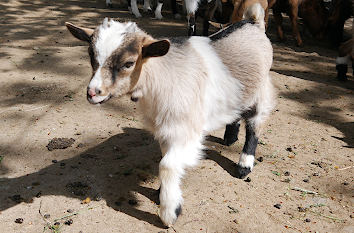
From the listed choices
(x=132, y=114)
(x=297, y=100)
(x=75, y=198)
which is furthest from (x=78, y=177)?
(x=297, y=100)

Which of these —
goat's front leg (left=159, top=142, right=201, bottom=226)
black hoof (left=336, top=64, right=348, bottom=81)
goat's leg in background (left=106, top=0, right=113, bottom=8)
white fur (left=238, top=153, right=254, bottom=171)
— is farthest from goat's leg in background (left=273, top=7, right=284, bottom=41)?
goat's front leg (left=159, top=142, right=201, bottom=226)

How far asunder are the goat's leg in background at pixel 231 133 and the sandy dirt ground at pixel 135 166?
7 cm

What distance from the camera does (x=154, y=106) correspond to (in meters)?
2.66

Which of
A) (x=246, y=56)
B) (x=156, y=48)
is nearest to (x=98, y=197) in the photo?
(x=156, y=48)

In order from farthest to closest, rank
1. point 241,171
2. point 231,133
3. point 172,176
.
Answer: point 231,133
point 241,171
point 172,176

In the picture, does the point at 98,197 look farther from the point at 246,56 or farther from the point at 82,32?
the point at 246,56

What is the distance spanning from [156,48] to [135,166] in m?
1.42

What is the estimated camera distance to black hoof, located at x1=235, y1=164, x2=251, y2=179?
3398mm

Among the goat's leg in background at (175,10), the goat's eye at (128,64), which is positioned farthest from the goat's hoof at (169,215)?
the goat's leg in background at (175,10)

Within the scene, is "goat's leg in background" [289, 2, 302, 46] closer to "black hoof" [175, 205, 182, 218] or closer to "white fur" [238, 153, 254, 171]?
"white fur" [238, 153, 254, 171]

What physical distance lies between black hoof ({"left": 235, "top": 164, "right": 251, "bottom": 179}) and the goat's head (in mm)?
1444

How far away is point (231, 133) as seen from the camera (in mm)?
3879

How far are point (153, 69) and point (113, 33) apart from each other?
37 centimetres

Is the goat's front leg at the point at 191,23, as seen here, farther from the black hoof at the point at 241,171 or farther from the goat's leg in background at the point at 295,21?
the black hoof at the point at 241,171
